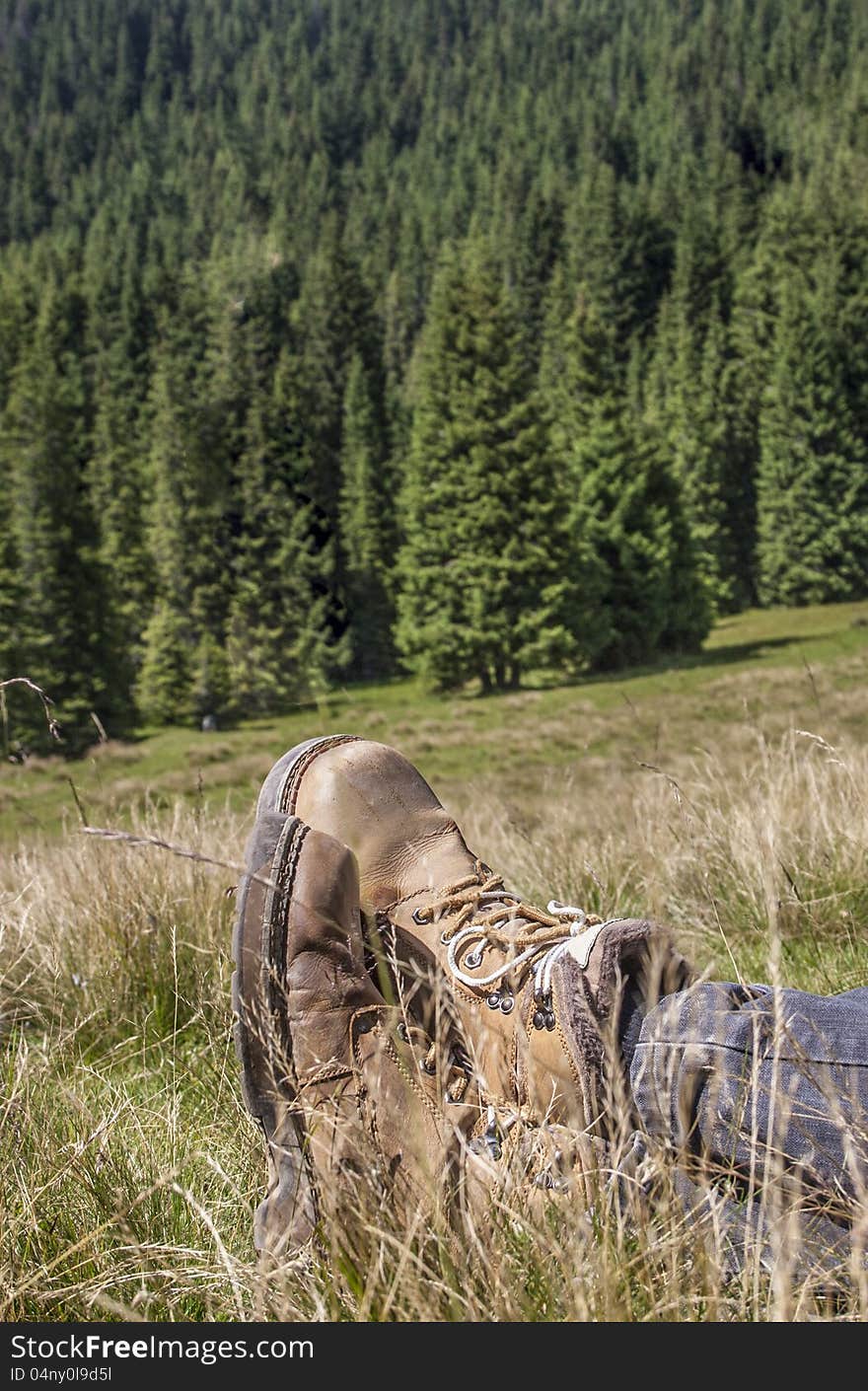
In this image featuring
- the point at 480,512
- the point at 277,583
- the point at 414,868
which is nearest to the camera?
the point at 414,868

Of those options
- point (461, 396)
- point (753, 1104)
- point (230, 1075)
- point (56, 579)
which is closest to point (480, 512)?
point (461, 396)

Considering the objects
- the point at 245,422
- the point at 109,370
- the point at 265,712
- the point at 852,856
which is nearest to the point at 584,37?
the point at 109,370

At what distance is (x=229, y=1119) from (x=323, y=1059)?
28 cm

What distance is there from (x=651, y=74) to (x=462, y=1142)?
4004 inches

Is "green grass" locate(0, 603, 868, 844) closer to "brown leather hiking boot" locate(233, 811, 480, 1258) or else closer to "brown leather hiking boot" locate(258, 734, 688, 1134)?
"brown leather hiking boot" locate(258, 734, 688, 1134)

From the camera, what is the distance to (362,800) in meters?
1.92

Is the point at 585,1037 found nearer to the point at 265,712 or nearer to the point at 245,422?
the point at 265,712

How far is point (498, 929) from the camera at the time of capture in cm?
166

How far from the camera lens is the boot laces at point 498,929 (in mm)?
1573

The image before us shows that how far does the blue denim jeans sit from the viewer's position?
3.93 ft

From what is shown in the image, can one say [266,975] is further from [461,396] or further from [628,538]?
[628,538]

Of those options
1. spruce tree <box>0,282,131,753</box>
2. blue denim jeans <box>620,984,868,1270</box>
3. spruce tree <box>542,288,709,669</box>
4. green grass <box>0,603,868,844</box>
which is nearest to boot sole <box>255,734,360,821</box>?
blue denim jeans <box>620,984,868,1270</box>

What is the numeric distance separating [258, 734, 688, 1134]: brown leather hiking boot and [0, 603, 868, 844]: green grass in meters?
14.4

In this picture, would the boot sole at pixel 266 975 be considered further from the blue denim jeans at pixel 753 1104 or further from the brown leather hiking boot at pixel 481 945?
the blue denim jeans at pixel 753 1104
